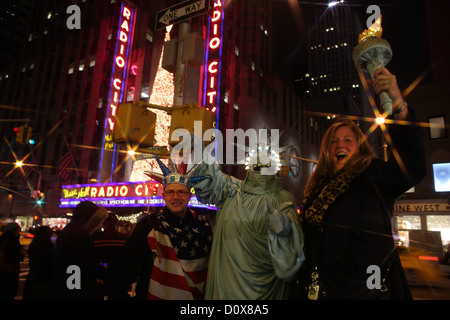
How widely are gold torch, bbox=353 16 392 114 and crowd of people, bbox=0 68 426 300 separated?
107 mm

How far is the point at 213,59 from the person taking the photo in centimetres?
2277

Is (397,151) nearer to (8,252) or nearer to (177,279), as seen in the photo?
(177,279)

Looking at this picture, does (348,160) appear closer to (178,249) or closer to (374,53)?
(374,53)

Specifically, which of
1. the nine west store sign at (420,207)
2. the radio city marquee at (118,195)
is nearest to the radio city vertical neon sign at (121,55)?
the radio city marquee at (118,195)

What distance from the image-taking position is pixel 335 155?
2939mm

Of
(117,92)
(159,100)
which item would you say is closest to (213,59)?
(159,100)

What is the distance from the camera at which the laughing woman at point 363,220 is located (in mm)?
2248

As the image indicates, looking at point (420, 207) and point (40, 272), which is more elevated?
point (420, 207)

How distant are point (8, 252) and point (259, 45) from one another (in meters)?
37.4

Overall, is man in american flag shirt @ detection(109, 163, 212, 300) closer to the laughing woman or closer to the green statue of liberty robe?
the green statue of liberty robe

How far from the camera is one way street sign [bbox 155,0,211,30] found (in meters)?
7.86

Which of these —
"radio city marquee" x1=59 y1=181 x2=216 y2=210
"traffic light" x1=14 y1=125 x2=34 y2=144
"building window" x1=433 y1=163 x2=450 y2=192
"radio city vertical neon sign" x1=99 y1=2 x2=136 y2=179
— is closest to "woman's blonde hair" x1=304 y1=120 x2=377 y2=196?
"radio city marquee" x1=59 y1=181 x2=216 y2=210

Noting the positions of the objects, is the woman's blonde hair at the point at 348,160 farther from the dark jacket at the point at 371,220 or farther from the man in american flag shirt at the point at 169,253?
the man in american flag shirt at the point at 169,253

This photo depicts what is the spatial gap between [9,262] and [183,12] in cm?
708
